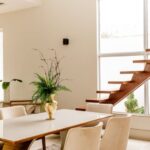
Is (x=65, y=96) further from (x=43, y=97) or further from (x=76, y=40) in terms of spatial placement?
(x=43, y=97)

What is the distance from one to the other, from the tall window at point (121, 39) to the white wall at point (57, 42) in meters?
0.22

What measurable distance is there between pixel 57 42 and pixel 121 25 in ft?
5.02

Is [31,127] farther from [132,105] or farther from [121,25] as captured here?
[121,25]

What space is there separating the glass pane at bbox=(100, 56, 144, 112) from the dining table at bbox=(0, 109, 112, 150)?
6.68 ft

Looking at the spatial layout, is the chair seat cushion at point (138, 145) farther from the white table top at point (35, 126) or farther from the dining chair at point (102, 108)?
the white table top at point (35, 126)

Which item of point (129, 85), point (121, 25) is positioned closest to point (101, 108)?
point (129, 85)

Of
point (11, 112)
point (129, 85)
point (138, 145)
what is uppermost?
point (129, 85)

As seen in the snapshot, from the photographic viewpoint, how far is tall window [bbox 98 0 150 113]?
200 inches

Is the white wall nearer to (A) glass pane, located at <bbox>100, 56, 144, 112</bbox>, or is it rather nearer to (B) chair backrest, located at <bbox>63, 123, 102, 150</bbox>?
(A) glass pane, located at <bbox>100, 56, 144, 112</bbox>

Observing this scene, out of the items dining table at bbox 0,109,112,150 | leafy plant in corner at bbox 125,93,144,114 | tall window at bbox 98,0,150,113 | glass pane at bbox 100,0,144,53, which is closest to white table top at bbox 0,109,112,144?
dining table at bbox 0,109,112,150

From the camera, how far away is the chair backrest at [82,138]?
204 cm

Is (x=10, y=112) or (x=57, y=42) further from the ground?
(x=57, y=42)

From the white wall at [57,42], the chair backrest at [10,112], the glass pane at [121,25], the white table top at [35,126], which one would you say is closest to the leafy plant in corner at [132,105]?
the white wall at [57,42]

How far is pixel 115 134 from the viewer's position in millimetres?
2672
